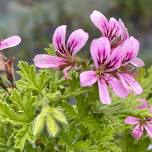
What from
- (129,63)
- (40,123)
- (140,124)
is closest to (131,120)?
(140,124)

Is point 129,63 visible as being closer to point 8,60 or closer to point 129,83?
point 129,83

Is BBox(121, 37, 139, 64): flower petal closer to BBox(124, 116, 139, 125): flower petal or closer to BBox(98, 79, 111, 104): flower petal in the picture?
BBox(98, 79, 111, 104): flower petal

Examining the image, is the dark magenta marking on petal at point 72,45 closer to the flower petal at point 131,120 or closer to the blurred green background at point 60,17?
the flower petal at point 131,120

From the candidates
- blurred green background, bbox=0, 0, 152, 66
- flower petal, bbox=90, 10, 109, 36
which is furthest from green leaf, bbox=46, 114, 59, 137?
blurred green background, bbox=0, 0, 152, 66

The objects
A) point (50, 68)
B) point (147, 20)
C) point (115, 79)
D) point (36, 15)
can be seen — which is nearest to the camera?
point (115, 79)

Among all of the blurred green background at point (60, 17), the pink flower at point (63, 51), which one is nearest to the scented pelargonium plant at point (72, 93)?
the pink flower at point (63, 51)

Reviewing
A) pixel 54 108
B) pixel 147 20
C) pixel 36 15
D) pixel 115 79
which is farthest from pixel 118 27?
pixel 147 20

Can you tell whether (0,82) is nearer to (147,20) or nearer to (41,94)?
(41,94)
